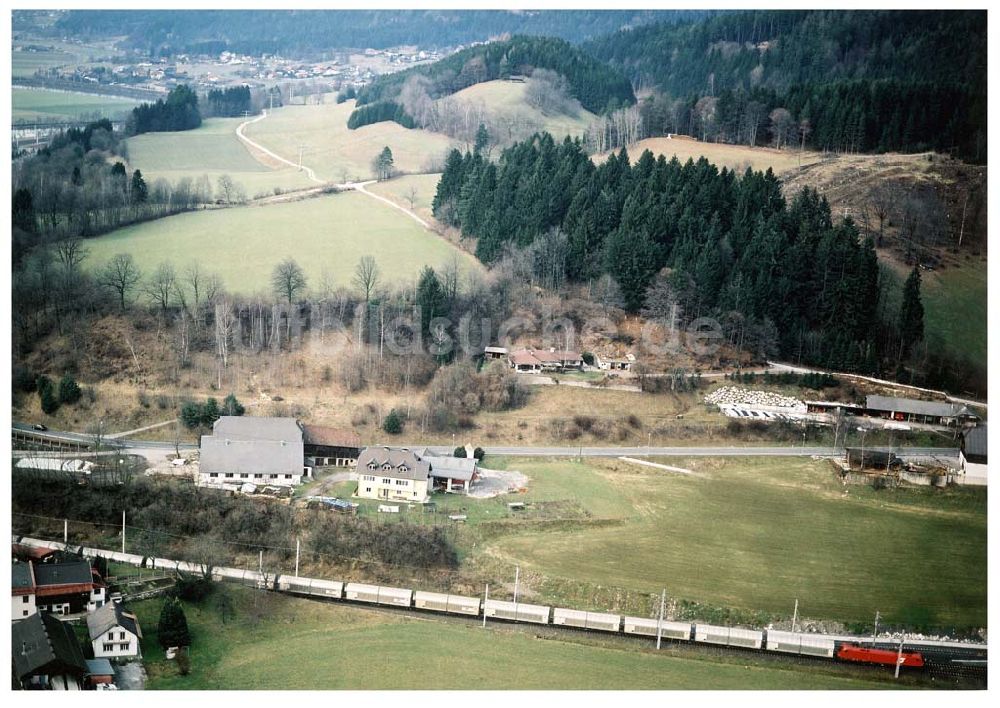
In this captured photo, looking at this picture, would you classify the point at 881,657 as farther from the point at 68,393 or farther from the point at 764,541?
the point at 68,393

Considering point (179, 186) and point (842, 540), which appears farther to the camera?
point (179, 186)

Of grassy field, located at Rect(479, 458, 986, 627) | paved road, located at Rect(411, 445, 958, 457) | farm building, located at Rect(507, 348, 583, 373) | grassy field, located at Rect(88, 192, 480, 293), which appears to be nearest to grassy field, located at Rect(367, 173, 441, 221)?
grassy field, located at Rect(88, 192, 480, 293)

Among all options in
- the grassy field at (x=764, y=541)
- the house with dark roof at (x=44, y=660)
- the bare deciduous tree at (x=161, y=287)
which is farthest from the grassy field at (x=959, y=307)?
the house with dark roof at (x=44, y=660)

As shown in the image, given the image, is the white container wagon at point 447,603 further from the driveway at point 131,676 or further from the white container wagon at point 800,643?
the white container wagon at point 800,643

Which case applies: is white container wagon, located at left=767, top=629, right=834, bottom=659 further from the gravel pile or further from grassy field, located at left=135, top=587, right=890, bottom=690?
the gravel pile

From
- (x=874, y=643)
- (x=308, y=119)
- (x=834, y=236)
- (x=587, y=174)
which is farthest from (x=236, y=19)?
(x=874, y=643)

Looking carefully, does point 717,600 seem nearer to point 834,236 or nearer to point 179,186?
point 834,236
